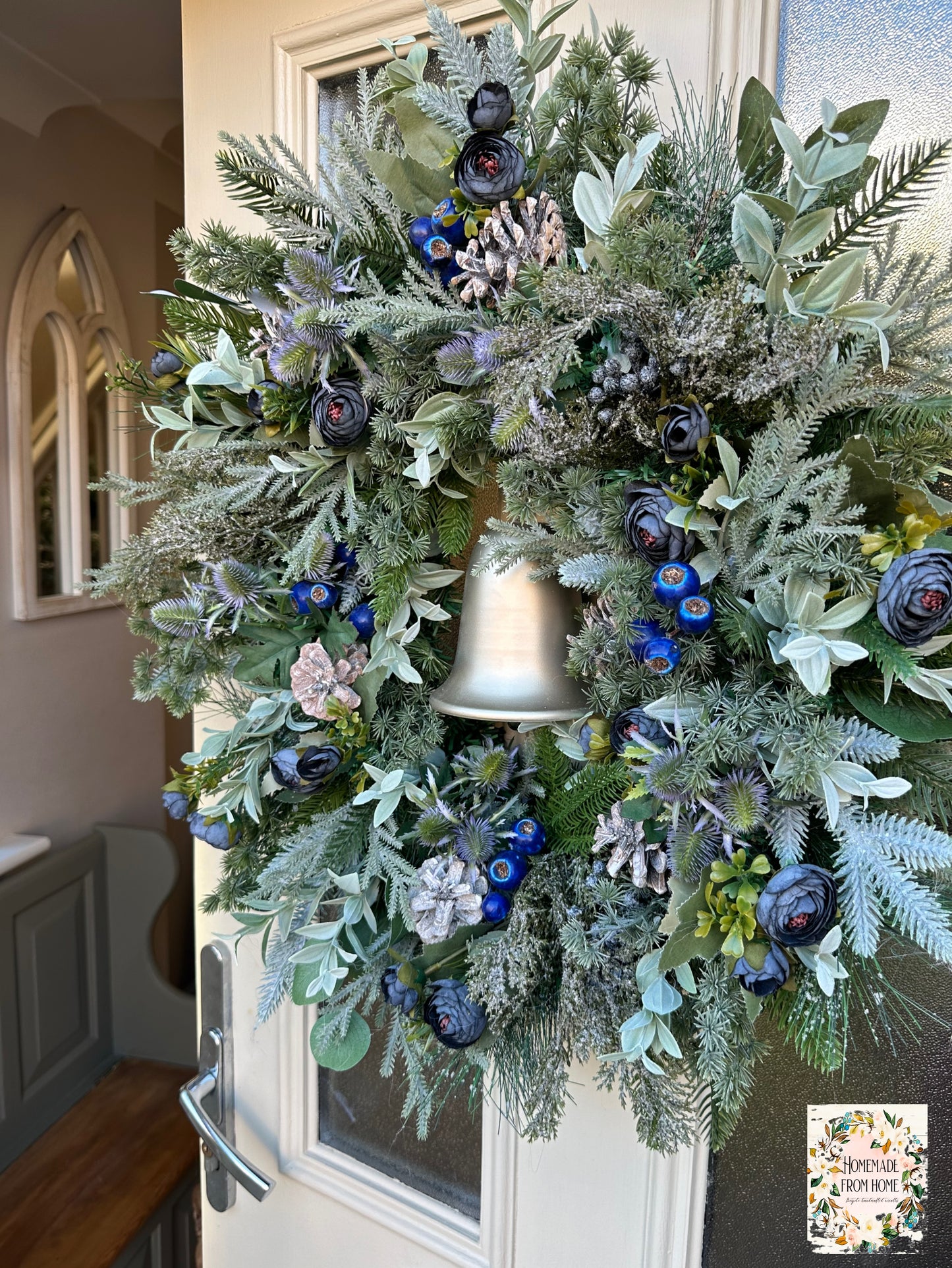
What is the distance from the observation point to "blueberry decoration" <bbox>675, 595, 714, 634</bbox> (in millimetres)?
427

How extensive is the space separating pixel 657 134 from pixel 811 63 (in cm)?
35

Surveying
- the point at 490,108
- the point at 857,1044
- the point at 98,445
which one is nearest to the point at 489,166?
the point at 490,108

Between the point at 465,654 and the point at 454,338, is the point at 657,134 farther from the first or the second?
the point at 465,654

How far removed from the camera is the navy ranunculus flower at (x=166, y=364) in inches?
26.0

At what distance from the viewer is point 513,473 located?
1.69 feet

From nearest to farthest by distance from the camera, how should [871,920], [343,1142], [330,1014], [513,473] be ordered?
[871,920] < [513,473] < [330,1014] < [343,1142]

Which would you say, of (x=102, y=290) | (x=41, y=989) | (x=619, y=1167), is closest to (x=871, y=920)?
(x=619, y=1167)

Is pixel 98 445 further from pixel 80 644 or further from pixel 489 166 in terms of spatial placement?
pixel 489 166

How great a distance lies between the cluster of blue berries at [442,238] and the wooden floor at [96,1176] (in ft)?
6.64

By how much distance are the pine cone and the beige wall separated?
198 cm

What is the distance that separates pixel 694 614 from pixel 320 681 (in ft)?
0.96

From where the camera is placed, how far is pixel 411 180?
0.52 m

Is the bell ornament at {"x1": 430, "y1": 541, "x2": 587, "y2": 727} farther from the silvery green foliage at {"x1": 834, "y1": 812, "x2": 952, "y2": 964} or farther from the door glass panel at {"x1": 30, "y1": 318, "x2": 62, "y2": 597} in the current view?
the door glass panel at {"x1": 30, "y1": 318, "x2": 62, "y2": 597}

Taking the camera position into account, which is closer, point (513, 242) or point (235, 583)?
point (513, 242)
